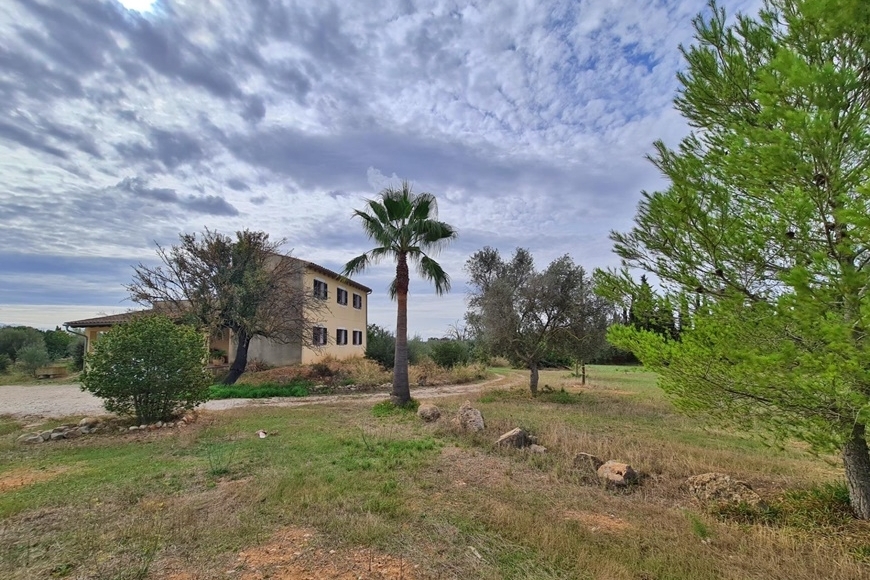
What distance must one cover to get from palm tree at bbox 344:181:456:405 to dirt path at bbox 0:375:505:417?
3394 millimetres

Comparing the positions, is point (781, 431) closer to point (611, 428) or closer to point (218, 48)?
point (611, 428)

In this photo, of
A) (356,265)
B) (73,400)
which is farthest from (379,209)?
(73,400)

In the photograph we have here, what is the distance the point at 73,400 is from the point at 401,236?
1375 centimetres

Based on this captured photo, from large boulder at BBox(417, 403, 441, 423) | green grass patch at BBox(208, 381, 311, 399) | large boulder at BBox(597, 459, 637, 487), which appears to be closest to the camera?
large boulder at BBox(597, 459, 637, 487)

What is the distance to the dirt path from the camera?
13008 mm

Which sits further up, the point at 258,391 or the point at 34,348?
the point at 34,348

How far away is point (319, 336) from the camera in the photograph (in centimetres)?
2398

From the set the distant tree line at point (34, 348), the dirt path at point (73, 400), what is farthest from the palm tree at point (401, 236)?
the distant tree line at point (34, 348)

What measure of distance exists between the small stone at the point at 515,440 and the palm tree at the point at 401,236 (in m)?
5.32

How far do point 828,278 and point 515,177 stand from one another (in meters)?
11.8

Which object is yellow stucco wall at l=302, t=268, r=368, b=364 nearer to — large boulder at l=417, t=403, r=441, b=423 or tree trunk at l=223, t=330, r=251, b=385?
tree trunk at l=223, t=330, r=251, b=385

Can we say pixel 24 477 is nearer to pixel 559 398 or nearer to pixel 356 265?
pixel 356 265

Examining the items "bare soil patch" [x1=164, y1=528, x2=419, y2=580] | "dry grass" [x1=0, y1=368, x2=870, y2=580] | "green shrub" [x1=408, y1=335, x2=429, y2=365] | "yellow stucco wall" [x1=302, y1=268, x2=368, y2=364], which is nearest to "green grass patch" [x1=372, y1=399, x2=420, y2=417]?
"dry grass" [x1=0, y1=368, x2=870, y2=580]

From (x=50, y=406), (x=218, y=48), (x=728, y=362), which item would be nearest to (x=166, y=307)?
(x=50, y=406)
